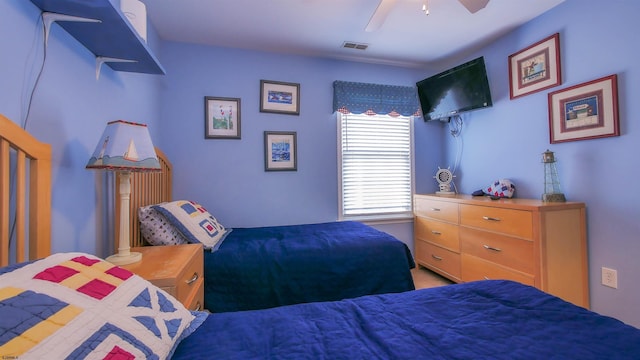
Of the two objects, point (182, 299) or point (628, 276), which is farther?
point (628, 276)

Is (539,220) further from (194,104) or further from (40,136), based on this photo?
(194,104)

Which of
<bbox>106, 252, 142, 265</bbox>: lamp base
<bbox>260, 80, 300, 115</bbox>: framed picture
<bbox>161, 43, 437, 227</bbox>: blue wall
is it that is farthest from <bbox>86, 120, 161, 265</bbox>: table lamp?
<bbox>260, 80, 300, 115</bbox>: framed picture

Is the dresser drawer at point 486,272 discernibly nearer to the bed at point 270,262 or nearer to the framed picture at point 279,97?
the bed at point 270,262

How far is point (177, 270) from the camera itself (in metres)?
1.21

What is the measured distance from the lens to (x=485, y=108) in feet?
9.36

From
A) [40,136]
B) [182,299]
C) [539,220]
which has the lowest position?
[182,299]

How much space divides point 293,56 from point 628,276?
10.8ft

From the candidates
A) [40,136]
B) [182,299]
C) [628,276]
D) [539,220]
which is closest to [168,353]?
[182,299]

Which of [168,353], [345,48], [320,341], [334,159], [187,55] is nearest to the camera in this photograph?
[168,353]

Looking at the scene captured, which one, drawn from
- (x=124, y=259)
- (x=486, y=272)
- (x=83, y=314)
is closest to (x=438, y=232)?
(x=486, y=272)

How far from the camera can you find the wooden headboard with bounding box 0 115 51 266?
873 millimetres

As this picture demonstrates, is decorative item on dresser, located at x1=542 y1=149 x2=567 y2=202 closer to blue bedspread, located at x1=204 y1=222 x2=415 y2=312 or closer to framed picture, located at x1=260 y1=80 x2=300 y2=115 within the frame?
blue bedspread, located at x1=204 y1=222 x2=415 y2=312

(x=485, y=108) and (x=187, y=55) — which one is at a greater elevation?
(x=187, y=55)

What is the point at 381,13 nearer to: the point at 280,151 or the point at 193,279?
the point at 280,151
